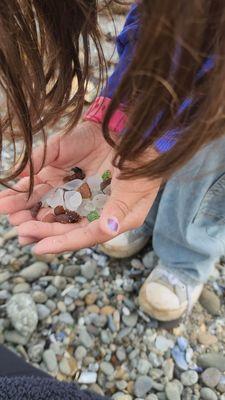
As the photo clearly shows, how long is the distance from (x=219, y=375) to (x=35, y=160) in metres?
0.73

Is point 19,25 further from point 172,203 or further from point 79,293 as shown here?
point 79,293

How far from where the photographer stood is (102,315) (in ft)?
4.96

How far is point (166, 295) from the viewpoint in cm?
151

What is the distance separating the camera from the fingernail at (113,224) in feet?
3.36

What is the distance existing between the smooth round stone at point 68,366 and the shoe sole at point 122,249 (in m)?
0.33

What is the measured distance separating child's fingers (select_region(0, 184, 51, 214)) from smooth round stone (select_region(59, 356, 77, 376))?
0.45 metres

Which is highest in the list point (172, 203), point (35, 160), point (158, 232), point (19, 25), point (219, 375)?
point (19, 25)

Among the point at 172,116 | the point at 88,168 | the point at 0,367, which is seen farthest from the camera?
the point at 88,168

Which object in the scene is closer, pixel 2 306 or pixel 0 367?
pixel 0 367

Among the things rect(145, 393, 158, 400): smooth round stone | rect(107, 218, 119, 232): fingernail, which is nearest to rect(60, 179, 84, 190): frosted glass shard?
rect(107, 218, 119, 232): fingernail

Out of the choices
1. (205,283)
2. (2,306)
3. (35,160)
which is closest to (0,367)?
(2,306)

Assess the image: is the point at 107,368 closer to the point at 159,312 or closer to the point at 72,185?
the point at 159,312

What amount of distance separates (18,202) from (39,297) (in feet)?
1.40

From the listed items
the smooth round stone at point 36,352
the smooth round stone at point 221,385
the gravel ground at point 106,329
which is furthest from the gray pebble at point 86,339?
the smooth round stone at point 221,385
